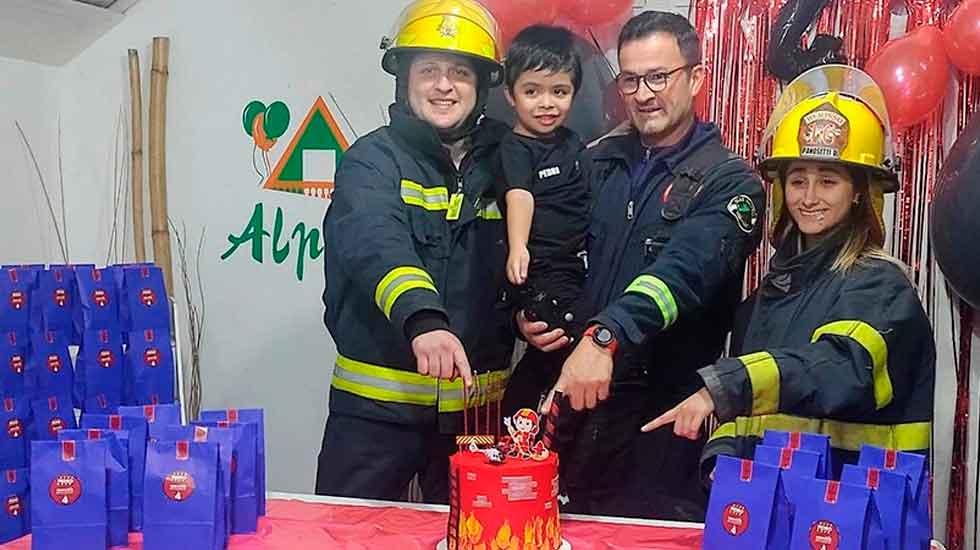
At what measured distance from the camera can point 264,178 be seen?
2500 millimetres

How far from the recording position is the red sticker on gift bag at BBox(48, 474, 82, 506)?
1632 mm

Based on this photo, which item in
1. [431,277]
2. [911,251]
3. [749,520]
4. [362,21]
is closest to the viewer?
[749,520]

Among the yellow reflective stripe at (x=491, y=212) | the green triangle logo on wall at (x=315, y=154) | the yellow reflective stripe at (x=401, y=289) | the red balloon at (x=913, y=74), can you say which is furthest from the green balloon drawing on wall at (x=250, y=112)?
the red balloon at (x=913, y=74)

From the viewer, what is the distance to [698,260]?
2.09m

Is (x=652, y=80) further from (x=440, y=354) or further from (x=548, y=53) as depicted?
(x=440, y=354)

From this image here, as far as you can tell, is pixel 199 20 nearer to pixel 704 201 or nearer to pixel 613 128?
pixel 613 128

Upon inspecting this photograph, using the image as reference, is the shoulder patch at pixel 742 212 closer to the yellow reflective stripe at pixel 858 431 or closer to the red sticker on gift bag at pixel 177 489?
the yellow reflective stripe at pixel 858 431

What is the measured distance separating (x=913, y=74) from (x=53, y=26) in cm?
210

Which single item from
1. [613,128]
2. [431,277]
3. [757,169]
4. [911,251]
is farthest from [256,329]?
[911,251]

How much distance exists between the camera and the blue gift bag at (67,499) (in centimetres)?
163

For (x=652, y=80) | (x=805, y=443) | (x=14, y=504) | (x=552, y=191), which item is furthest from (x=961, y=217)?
(x=14, y=504)

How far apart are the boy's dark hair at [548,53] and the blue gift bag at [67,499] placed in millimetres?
1262

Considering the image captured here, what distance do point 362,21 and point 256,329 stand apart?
842 mm

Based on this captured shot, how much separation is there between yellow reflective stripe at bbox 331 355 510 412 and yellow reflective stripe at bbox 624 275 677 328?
434mm
